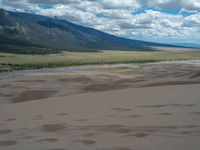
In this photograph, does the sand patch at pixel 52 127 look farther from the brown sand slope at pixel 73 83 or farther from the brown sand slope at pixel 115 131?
the brown sand slope at pixel 73 83

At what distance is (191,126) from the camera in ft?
27.4

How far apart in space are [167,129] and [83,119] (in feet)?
10.7

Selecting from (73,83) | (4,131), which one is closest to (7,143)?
(4,131)

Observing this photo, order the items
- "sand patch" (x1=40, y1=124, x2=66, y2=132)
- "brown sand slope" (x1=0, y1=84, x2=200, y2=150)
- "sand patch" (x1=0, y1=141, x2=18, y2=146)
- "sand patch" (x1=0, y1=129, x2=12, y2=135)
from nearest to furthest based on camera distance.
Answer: "brown sand slope" (x1=0, y1=84, x2=200, y2=150) < "sand patch" (x1=0, y1=141, x2=18, y2=146) < "sand patch" (x1=40, y1=124, x2=66, y2=132) < "sand patch" (x1=0, y1=129, x2=12, y2=135)

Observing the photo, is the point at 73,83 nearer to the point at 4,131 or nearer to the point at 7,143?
the point at 4,131

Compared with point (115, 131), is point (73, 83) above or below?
below

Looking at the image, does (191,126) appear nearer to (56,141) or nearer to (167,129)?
(167,129)

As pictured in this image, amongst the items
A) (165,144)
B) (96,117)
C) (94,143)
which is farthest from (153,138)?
(96,117)

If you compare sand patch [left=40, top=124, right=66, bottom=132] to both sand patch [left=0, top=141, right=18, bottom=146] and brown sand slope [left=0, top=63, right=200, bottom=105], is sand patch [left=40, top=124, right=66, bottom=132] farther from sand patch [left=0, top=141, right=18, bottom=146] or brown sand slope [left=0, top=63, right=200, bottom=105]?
brown sand slope [left=0, top=63, right=200, bottom=105]

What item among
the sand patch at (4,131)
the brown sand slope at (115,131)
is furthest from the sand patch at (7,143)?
the sand patch at (4,131)

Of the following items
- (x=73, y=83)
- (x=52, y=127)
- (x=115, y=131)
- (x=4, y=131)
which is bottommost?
(x=73, y=83)

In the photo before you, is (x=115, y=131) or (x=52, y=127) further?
(x=52, y=127)

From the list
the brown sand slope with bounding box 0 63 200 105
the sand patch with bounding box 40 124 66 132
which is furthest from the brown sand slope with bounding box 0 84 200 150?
the brown sand slope with bounding box 0 63 200 105

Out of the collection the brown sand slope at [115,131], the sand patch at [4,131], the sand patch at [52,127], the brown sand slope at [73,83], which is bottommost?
the brown sand slope at [73,83]
